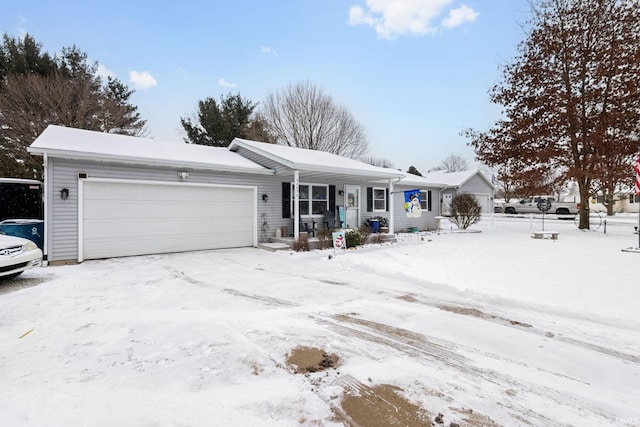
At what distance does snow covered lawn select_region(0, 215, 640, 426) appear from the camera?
2271 mm

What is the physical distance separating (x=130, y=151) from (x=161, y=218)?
194 centimetres

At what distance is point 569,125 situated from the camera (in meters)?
13.9

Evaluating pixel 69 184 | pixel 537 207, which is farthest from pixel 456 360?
pixel 537 207

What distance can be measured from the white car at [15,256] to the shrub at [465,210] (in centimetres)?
1525

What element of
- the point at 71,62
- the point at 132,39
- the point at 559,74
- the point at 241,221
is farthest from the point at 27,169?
the point at 559,74

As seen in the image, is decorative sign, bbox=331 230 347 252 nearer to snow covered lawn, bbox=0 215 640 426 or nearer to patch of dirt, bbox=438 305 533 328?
snow covered lawn, bbox=0 215 640 426

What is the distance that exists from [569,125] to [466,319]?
14.0 metres

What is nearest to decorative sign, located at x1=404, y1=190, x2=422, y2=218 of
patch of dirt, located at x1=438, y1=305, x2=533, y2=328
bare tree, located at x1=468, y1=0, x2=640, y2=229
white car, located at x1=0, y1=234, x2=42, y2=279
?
bare tree, located at x1=468, y1=0, x2=640, y2=229

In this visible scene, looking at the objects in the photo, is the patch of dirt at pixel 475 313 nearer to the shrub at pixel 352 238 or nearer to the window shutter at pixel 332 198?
the shrub at pixel 352 238

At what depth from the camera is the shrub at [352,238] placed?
32.7 feet

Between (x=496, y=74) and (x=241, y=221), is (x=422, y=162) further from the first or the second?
(x=241, y=221)

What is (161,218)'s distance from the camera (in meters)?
9.11

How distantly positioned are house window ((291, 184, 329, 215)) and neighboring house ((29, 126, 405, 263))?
0.12 ft

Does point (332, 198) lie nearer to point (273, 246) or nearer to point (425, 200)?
point (273, 246)
